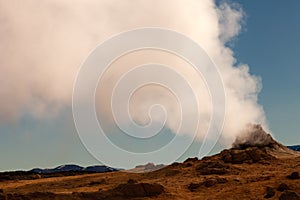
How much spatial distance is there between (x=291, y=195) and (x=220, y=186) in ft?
57.0

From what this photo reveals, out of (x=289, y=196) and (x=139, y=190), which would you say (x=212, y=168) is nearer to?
(x=139, y=190)

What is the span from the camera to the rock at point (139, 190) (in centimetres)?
7569

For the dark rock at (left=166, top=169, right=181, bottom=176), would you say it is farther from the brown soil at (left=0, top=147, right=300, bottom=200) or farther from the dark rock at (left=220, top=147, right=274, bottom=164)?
the dark rock at (left=220, top=147, right=274, bottom=164)

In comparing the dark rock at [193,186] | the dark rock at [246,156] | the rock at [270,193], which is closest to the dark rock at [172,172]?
the dark rock at [246,156]

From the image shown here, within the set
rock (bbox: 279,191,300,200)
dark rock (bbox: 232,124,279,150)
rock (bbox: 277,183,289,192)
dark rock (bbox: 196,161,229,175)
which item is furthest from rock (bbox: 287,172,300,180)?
dark rock (bbox: 232,124,279,150)

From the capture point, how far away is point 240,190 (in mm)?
75625

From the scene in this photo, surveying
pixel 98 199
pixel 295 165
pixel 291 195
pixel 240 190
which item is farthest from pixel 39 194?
pixel 295 165

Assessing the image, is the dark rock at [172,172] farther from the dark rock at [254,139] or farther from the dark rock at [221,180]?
the dark rock at [254,139]

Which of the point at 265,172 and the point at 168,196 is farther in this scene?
the point at 265,172

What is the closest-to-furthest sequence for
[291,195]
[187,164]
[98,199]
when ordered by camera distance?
[291,195] < [98,199] < [187,164]

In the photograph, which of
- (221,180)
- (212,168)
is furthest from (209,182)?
(212,168)

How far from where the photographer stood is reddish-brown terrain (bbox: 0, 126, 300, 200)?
75.1 m

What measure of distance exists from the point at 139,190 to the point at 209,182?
50.7 ft

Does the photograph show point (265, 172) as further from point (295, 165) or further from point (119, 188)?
point (119, 188)
